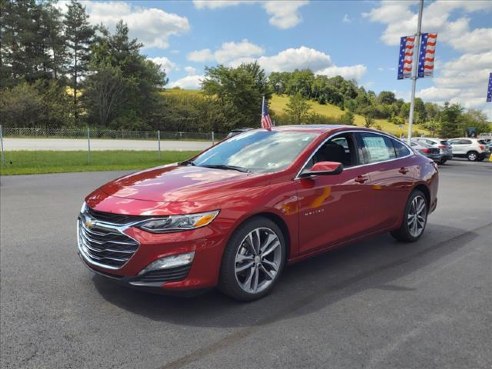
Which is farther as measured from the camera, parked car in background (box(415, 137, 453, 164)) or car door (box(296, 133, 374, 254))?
parked car in background (box(415, 137, 453, 164))

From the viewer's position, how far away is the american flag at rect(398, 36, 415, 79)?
24.2 metres

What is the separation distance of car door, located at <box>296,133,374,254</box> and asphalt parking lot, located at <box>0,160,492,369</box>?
0.45 meters

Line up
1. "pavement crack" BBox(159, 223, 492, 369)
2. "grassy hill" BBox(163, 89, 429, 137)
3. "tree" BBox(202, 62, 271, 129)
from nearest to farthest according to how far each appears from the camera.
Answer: "pavement crack" BBox(159, 223, 492, 369), "tree" BBox(202, 62, 271, 129), "grassy hill" BBox(163, 89, 429, 137)

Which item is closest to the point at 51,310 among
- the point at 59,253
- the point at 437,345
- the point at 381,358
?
the point at 59,253

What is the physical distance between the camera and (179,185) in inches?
148

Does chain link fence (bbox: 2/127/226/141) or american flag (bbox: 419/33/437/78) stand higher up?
american flag (bbox: 419/33/437/78)

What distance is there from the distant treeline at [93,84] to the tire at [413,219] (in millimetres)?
45019

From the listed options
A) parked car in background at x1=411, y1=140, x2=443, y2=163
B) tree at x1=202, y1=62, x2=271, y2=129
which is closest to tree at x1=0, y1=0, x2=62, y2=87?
tree at x1=202, y1=62, x2=271, y2=129

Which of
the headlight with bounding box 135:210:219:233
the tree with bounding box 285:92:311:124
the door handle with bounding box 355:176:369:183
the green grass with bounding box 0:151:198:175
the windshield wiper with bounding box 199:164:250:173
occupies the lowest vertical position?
the green grass with bounding box 0:151:198:175

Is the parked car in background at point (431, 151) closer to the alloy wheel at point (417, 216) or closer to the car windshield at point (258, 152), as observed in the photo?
the alloy wheel at point (417, 216)

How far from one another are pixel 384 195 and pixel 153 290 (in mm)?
3069

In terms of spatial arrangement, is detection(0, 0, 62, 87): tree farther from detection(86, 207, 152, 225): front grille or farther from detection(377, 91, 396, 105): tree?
detection(377, 91, 396, 105): tree

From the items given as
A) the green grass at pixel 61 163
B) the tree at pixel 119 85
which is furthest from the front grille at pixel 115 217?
the tree at pixel 119 85

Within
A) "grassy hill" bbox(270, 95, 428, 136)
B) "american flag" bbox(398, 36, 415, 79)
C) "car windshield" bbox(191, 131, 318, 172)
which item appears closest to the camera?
"car windshield" bbox(191, 131, 318, 172)
